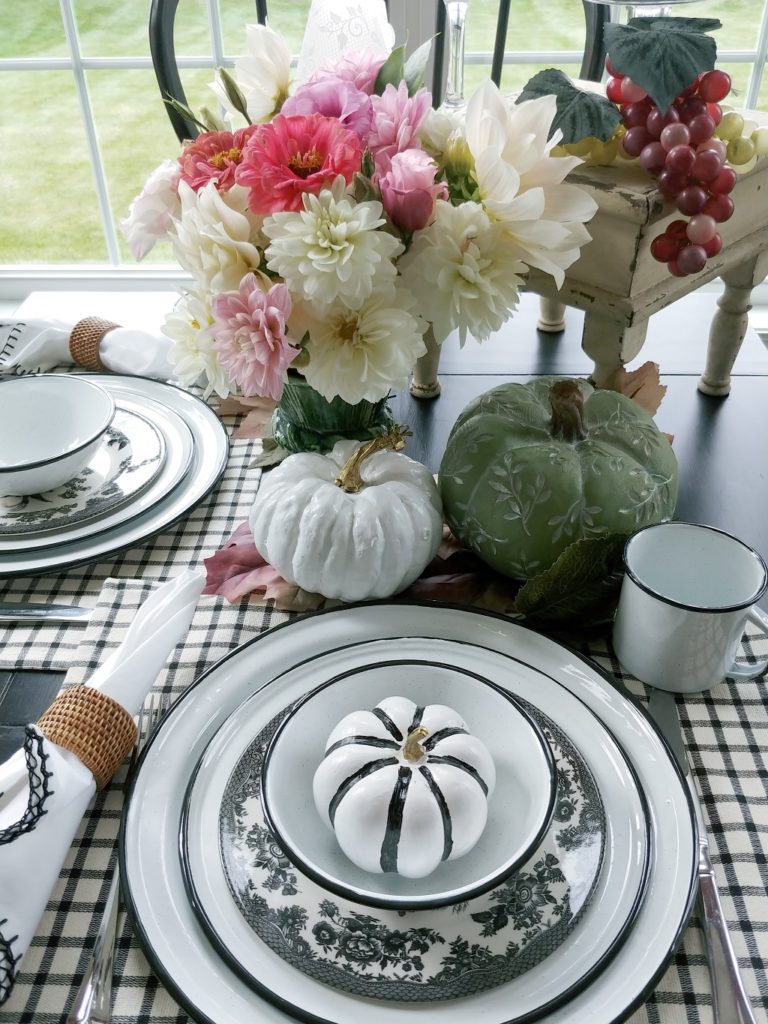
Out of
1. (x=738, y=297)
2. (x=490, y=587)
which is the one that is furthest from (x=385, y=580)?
(x=738, y=297)

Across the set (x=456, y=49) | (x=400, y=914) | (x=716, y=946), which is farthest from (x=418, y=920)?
(x=456, y=49)

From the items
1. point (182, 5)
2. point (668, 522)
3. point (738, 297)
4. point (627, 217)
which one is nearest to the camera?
point (668, 522)

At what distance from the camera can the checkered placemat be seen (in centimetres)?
→ 42

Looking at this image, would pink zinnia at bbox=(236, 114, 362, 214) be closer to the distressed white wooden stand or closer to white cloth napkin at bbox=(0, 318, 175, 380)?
the distressed white wooden stand

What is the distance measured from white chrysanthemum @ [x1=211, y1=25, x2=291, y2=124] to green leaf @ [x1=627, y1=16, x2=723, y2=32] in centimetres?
30

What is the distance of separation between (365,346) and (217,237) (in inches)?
4.3

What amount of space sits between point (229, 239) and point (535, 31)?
8.45 ft

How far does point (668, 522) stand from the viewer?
0.59m

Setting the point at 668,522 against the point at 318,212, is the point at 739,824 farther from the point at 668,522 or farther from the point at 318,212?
the point at 318,212

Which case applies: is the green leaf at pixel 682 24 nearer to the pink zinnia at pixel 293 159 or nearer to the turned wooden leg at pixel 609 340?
the turned wooden leg at pixel 609 340

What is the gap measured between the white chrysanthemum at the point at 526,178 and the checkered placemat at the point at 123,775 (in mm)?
276

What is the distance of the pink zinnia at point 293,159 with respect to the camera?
520mm

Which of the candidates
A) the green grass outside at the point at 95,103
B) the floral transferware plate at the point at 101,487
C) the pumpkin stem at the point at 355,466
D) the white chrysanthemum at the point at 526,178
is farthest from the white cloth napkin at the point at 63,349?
the green grass outside at the point at 95,103

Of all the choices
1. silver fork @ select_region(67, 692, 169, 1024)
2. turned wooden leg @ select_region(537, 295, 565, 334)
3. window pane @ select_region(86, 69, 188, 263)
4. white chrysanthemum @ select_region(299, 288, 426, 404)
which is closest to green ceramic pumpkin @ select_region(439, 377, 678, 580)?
white chrysanthemum @ select_region(299, 288, 426, 404)
